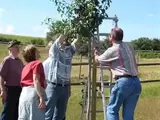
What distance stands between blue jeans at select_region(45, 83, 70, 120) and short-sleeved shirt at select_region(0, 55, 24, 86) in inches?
22.0

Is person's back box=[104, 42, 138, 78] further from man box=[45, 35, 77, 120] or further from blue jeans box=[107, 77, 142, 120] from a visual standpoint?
man box=[45, 35, 77, 120]

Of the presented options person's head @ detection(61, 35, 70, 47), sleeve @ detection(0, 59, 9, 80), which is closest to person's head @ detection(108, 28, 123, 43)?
person's head @ detection(61, 35, 70, 47)

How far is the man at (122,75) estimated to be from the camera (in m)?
6.14

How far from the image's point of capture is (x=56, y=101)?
7.03m

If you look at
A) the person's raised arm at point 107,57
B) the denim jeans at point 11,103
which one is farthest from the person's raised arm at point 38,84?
the denim jeans at point 11,103

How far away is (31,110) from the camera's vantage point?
605cm

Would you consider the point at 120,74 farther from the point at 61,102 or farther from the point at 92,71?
the point at 61,102

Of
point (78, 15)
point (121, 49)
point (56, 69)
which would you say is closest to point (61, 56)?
point (56, 69)

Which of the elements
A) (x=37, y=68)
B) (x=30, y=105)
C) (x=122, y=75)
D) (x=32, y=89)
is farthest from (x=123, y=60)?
(x=30, y=105)

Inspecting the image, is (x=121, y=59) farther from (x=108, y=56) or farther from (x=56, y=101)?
(x=56, y=101)

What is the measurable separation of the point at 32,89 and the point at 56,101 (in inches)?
39.7

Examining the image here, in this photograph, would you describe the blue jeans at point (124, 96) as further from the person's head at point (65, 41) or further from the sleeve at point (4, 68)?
the sleeve at point (4, 68)

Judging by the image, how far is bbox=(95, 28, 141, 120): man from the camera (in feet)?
20.1

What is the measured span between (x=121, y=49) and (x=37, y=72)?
121 centimetres
